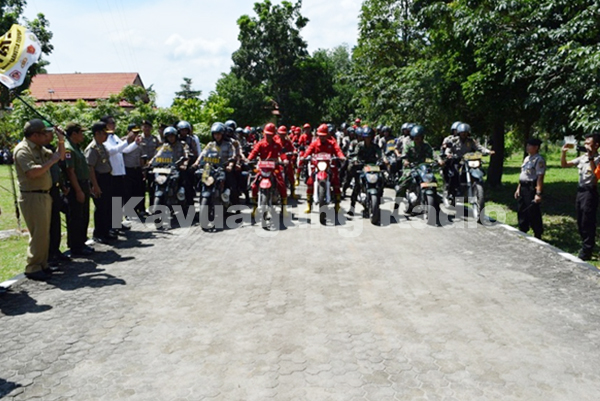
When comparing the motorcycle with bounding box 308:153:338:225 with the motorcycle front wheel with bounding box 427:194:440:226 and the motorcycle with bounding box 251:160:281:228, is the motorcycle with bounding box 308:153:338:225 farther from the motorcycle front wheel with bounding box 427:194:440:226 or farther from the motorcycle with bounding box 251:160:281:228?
the motorcycle front wheel with bounding box 427:194:440:226

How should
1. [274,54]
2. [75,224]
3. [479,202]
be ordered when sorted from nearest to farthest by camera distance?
[75,224] → [479,202] → [274,54]

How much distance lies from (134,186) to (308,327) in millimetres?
7982

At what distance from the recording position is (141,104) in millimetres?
23094

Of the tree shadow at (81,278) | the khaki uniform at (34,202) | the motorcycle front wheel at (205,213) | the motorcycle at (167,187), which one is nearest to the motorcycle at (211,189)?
the motorcycle front wheel at (205,213)

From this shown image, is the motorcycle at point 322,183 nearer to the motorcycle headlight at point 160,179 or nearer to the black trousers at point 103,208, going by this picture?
the motorcycle headlight at point 160,179

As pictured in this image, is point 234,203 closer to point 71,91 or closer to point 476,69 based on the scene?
point 476,69

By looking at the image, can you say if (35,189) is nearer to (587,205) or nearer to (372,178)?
(372,178)

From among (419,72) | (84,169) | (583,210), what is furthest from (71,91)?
(583,210)

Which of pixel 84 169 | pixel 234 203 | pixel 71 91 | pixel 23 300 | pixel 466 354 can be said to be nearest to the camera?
pixel 466 354

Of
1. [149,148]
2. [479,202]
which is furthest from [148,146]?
[479,202]

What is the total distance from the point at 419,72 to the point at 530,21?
22.0ft

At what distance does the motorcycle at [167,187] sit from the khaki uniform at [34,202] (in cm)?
399

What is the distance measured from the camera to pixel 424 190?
1093cm

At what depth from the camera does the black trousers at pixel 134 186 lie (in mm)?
11711
